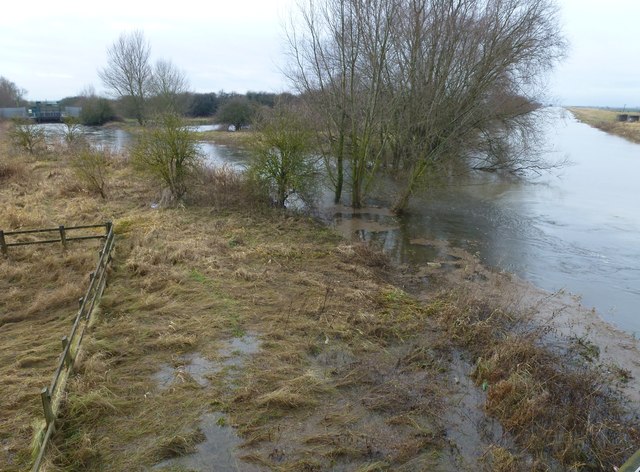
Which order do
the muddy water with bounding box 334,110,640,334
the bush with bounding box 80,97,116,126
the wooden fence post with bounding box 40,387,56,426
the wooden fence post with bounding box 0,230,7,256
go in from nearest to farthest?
the wooden fence post with bounding box 40,387,56,426, the wooden fence post with bounding box 0,230,7,256, the muddy water with bounding box 334,110,640,334, the bush with bounding box 80,97,116,126

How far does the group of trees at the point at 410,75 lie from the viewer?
14.7 meters

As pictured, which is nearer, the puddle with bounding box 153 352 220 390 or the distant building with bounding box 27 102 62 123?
the puddle with bounding box 153 352 220 390

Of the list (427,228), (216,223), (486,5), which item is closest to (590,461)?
(427,228)

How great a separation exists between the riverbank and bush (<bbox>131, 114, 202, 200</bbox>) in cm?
592

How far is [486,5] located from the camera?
1580 centimetres

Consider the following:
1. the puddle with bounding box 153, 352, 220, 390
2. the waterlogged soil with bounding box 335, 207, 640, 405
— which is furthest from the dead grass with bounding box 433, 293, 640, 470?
the puddle with bounding box 153, 352, 220, 390

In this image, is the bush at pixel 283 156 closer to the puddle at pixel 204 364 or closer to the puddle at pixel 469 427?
the puddle at pixel 204 364

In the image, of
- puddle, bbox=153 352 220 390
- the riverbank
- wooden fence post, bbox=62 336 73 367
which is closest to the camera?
the riverbank

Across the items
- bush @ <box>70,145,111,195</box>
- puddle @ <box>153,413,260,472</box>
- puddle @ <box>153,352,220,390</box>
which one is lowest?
puddle @ <box>153,413,260,472</box>

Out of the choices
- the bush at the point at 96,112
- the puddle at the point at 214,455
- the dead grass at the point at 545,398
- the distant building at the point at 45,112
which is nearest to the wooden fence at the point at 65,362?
the puddle at the point at 214,455

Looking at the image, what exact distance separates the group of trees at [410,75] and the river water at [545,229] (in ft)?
6.35

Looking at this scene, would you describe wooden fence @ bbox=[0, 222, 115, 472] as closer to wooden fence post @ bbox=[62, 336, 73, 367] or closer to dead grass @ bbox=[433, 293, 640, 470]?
wooden fence post @ bbox=[62, 336, 73, 367]

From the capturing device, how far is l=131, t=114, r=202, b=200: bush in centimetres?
1595

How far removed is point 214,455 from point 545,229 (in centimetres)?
1418
